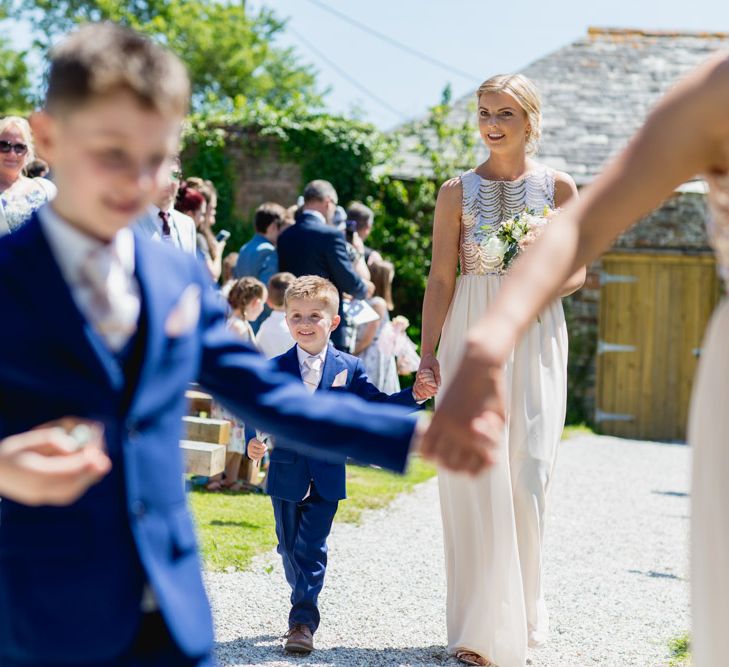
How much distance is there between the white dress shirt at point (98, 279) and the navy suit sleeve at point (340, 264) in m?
7.06

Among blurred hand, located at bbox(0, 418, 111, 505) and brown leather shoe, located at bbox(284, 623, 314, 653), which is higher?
blurred hand, located at bbox(0, 418, 111, 505)

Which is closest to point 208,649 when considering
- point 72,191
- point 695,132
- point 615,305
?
point 72,191

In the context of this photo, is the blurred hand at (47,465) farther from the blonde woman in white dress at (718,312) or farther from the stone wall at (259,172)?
the stone wall at (259,172)

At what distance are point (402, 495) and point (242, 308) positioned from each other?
2.23 metres

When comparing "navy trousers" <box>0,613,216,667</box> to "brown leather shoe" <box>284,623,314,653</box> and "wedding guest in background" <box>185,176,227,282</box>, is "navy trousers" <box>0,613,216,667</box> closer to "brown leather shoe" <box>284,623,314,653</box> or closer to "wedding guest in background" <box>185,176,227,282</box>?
"brown leather shoe" <box>284,623,314,653</box>

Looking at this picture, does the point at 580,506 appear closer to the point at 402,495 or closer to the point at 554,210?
the point at 402,495

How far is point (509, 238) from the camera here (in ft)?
16.5

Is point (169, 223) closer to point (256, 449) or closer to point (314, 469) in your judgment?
point (256, 449)

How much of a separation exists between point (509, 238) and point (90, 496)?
10.6 ft

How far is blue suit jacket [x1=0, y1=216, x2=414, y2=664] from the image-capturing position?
2.07 m

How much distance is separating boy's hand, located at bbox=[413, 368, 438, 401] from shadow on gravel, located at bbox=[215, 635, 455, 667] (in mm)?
1181

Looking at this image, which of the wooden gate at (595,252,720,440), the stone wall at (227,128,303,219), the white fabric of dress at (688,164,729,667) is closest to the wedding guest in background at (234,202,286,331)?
the stone wall at (227,128,303,219)

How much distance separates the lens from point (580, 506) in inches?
395

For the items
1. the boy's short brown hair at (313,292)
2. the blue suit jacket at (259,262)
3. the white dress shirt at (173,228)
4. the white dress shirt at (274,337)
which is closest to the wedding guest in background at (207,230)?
the blue suit jacket at (259,262)
